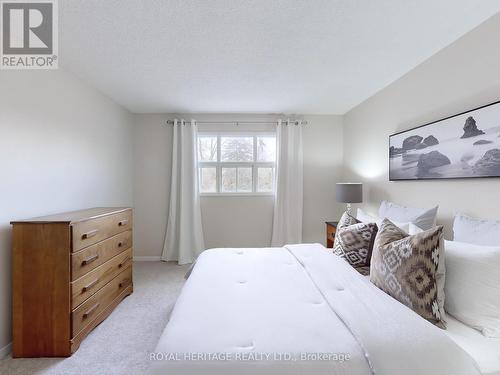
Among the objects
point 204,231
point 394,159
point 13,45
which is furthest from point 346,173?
point 13,45

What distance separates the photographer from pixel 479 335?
1173 millimetres

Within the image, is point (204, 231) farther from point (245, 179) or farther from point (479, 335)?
point (479, 335)

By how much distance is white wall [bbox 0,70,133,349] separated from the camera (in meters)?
1.86

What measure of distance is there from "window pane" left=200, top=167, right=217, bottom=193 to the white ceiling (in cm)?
141

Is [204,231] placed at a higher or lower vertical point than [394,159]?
lower

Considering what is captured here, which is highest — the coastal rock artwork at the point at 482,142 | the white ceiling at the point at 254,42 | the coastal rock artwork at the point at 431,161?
the white ceiling at the point at 254,42

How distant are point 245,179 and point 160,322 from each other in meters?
2.52

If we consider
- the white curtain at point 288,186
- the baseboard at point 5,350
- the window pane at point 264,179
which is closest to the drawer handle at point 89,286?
the baseboard at point 5,350

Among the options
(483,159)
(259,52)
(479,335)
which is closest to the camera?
(479,335)

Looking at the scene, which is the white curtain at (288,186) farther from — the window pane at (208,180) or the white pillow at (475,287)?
the white pillow at (475,287)

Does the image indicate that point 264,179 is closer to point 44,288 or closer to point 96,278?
point 96,278

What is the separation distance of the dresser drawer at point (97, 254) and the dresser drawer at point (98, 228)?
0.16 ft

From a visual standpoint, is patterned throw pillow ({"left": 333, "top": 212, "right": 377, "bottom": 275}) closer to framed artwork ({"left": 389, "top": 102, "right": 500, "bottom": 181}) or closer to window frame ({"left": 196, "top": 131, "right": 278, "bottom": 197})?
framed artwork ({"left": 389, "top": 102, "right": 500, "bottom": 181})

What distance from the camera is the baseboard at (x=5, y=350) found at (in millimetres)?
1809
